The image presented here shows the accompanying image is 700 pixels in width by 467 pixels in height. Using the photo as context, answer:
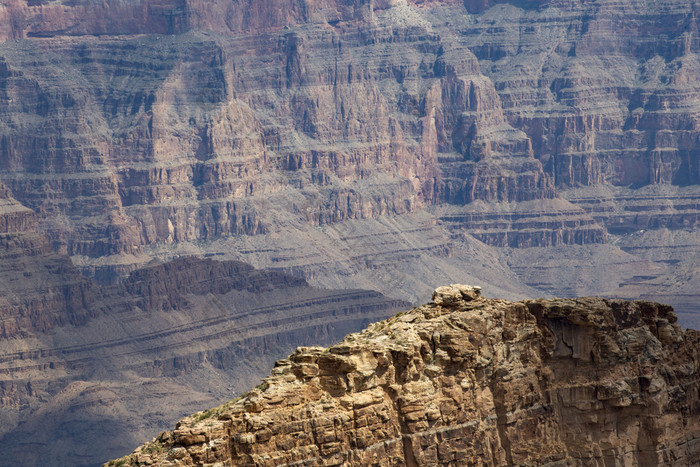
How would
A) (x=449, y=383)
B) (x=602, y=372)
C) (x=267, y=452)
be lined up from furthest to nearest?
(x=602, y=372) < (x=449, y=383) < (x=267, y=452)

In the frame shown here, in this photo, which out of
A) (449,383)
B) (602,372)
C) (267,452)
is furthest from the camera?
(602,372)

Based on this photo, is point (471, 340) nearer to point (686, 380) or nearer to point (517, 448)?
point (517, 448)

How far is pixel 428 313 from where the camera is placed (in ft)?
171

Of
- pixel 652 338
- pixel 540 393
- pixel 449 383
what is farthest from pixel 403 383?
pixel 652 338

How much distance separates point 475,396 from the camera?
168 ft

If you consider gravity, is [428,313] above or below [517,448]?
above

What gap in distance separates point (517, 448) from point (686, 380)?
5.52 meters

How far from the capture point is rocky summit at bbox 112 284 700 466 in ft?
156

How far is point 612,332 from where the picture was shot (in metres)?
54.0

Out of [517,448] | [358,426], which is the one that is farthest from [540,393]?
[358,426]

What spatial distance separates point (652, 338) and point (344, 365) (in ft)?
31.6

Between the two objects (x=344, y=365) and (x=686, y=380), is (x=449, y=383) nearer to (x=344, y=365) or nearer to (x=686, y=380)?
(x=344, y=365)

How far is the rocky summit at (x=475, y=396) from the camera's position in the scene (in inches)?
1866

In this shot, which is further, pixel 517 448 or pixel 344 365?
pixel 517 448
